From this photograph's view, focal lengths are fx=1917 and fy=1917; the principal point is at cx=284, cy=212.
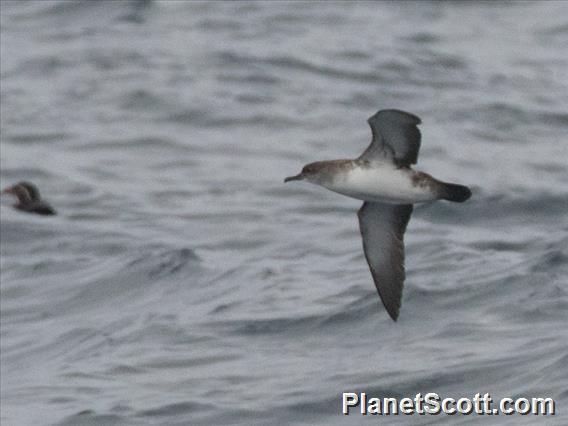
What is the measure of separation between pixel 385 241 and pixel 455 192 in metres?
1.42

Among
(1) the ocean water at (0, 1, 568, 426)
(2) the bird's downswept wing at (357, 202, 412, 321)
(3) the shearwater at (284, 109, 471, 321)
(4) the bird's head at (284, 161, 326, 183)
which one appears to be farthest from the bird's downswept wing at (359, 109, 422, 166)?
(1) the ocean water at (0, 1, 568, 426)

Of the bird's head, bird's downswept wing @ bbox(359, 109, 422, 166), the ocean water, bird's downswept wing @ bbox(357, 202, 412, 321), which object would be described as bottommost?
the ocean water

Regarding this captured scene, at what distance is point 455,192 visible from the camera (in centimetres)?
1041

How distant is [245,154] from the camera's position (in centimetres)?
2038

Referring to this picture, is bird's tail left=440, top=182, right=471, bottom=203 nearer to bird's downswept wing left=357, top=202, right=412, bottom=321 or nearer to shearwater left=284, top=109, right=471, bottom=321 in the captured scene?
shearwater left=284, top=109, right=471, bottom=321

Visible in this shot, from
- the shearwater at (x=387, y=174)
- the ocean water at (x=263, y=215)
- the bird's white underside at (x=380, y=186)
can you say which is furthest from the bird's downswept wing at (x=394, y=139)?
the ocean water at (x=263, y=215)

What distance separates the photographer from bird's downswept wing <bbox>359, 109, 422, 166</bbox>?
1034cm

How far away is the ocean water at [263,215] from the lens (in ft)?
47.3

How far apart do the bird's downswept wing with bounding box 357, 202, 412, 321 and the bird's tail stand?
1.30m

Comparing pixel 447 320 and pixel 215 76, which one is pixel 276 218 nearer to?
pixel 447 320

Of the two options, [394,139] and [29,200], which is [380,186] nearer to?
[394,139]

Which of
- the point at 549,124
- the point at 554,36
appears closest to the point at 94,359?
the point at 549,124

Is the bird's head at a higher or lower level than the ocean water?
higher

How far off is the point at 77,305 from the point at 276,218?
2.67 m
